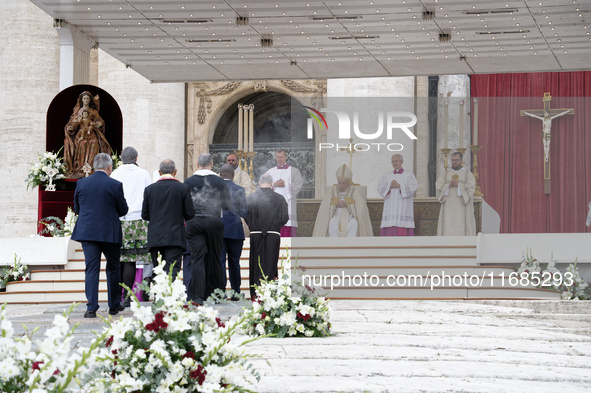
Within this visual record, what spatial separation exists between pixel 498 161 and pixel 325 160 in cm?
206

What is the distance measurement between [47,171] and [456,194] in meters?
6.74

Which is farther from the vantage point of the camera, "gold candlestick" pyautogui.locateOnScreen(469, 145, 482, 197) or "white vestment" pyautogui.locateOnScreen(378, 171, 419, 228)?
"gold candlestick" pyautogui.locateOnScreen(469, 145, 482, 197)

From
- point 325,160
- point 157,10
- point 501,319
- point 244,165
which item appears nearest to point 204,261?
point 325,160

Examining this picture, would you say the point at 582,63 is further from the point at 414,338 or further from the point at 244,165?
the point at 414,338

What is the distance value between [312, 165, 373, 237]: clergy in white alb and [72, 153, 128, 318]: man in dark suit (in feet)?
8.97

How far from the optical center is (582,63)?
16.3 m

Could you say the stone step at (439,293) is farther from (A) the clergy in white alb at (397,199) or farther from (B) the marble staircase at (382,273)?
(A) the clergy in white alb at (397,199)

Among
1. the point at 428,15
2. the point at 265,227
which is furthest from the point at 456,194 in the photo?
the point at 428,15

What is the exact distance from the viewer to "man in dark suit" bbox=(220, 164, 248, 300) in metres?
9.54

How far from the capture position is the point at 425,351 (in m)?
6.72

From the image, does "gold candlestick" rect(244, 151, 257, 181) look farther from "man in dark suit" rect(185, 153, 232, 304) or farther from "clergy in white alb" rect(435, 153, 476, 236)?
"man in dark suit" rect(185, 153, 232, 304)

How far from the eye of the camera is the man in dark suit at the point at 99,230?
805cm

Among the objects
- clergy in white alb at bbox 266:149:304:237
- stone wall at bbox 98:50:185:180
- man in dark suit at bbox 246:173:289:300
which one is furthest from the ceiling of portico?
man in dark suit at bbox 246:173:289:300

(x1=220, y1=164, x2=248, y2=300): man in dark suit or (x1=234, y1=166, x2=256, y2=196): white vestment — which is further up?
(x1=234, y1=166, x2=256, y2=196): white vestment
